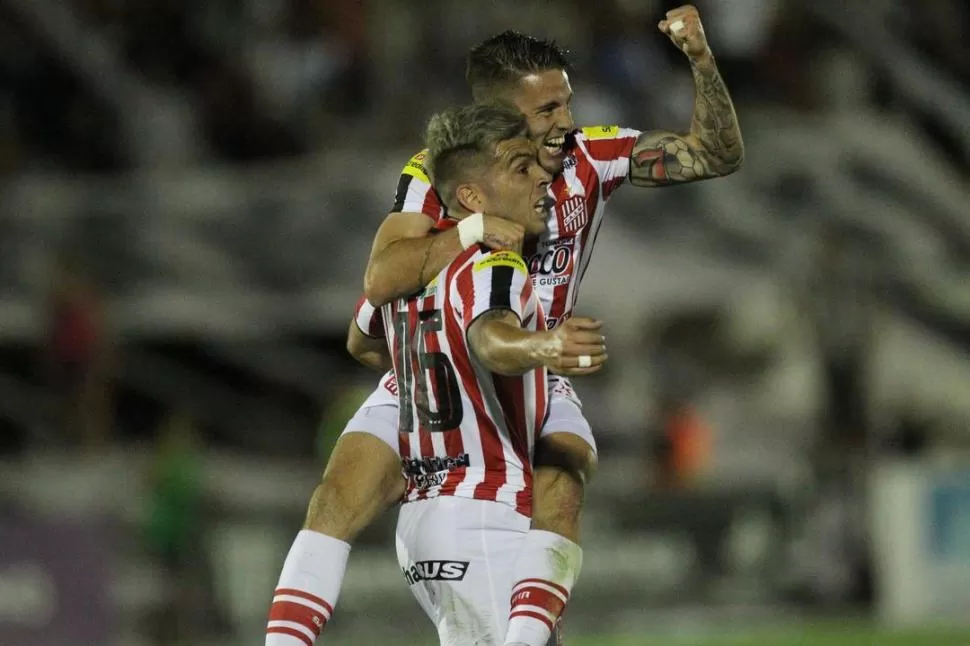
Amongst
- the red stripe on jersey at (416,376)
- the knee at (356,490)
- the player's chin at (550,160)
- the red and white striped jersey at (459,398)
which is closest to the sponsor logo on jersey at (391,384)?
the knee at (356,490)

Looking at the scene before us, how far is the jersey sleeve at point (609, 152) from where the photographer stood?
7297 mm

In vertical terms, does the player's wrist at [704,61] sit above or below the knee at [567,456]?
above

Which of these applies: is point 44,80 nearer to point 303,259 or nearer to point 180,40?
point 180,40

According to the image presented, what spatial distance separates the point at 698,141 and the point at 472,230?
1.46m

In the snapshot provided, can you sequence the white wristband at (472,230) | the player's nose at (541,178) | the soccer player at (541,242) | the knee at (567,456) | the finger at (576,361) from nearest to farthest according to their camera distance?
the finger at (576,361), the white wristband at (472,230), the player's nose at (541,178), the soccer player at (541,242), the knee at (567,456)

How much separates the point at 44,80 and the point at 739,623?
27.5ft

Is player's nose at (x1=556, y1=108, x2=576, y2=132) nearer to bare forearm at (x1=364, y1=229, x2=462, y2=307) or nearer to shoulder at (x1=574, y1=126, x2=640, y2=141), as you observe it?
shoulder at (x1=574, y1=126, x2=640, y2=141)

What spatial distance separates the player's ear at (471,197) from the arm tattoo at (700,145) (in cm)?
118

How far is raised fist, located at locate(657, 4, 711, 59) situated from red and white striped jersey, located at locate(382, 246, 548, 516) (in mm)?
1226

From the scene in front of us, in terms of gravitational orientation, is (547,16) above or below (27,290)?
above

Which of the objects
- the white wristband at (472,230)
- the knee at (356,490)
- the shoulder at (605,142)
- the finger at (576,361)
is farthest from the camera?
the shoulder at (605,142)

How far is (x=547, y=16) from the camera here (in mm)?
17812

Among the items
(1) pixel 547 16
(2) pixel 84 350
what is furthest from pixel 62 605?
(1) pixel 547 16

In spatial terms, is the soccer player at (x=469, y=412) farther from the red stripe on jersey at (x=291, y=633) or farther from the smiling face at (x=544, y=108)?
the smiling face at (x=544, y=108)
